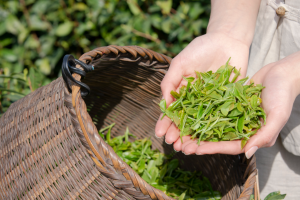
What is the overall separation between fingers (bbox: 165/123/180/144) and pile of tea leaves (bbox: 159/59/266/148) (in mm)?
20

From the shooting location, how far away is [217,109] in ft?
2.62

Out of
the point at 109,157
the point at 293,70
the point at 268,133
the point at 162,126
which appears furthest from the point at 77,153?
the point at 293,70

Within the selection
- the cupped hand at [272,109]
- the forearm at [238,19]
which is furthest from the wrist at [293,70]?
the forearm at [238,19]

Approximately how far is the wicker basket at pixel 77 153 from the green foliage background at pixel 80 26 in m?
0.56

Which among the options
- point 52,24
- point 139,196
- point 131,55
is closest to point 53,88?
point 131,55

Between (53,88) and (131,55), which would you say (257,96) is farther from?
(53,88)

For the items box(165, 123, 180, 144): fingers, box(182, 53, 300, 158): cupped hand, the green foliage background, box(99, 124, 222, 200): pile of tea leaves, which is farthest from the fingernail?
the green foliage background

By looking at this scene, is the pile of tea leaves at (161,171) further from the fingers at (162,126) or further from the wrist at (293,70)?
the wrist at (293,70)

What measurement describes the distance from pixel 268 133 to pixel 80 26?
1.23 m

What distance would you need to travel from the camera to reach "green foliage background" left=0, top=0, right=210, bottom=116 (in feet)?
4.64

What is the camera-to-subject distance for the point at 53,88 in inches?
30.0

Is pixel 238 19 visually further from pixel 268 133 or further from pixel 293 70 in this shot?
pixel 268 133

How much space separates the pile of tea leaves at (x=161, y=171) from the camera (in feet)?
3.30

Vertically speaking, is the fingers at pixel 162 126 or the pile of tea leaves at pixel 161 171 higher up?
the fingers at pixel 162 126
